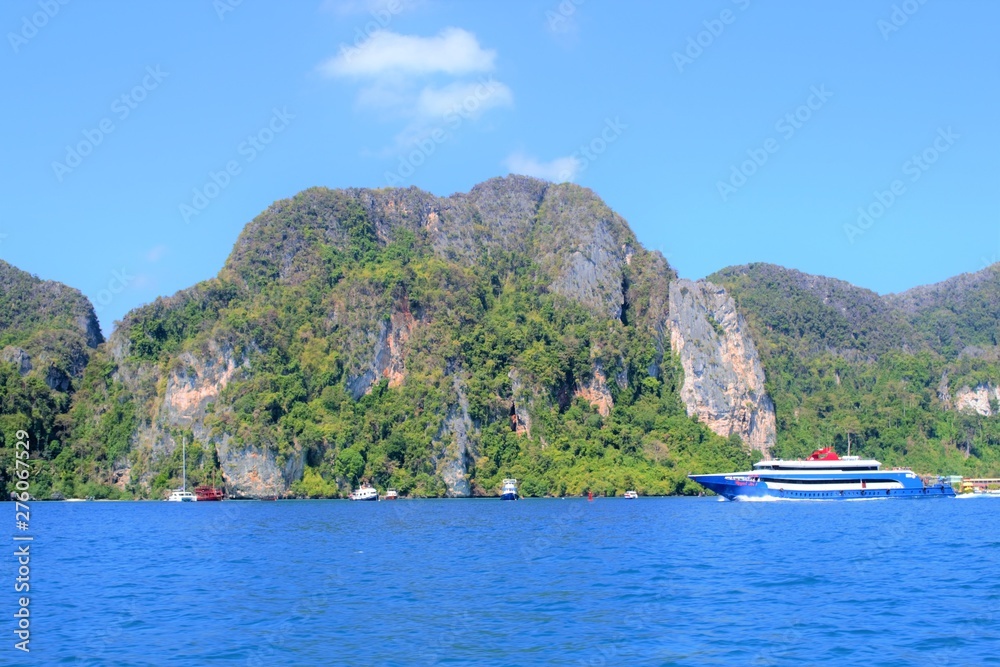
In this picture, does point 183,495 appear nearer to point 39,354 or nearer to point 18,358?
point 18,358

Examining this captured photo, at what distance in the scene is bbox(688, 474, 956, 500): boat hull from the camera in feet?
314

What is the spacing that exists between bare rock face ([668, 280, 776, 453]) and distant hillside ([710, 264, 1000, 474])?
494 cm

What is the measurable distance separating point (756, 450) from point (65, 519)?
91.7m

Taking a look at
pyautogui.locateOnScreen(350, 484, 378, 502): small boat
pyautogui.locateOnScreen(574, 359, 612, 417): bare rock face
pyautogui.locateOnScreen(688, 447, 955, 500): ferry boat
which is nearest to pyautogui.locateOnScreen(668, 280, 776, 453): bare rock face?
pyautogui.locateOnScreen(574, 359, 612, 417): bare rock face

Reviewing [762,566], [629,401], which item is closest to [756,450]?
Result: [629,401]

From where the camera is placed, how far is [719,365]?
142750mm

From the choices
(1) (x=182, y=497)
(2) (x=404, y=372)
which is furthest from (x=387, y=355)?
(1) (x=182, y=497)

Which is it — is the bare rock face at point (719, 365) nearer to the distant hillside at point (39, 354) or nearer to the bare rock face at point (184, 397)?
the bare rock face at point (184, 397)

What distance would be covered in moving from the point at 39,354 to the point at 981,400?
450 feet

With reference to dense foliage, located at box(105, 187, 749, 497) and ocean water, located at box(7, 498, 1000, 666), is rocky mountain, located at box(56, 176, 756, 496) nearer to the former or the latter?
dense foliage, located at box(105, 187, 749, 497)

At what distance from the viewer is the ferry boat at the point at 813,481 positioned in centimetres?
9581

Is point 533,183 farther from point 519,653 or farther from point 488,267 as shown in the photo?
point 519,653

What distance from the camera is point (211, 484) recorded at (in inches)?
4560

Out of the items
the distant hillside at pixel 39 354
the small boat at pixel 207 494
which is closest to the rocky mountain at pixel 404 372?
the small boat at pixel 207 494
